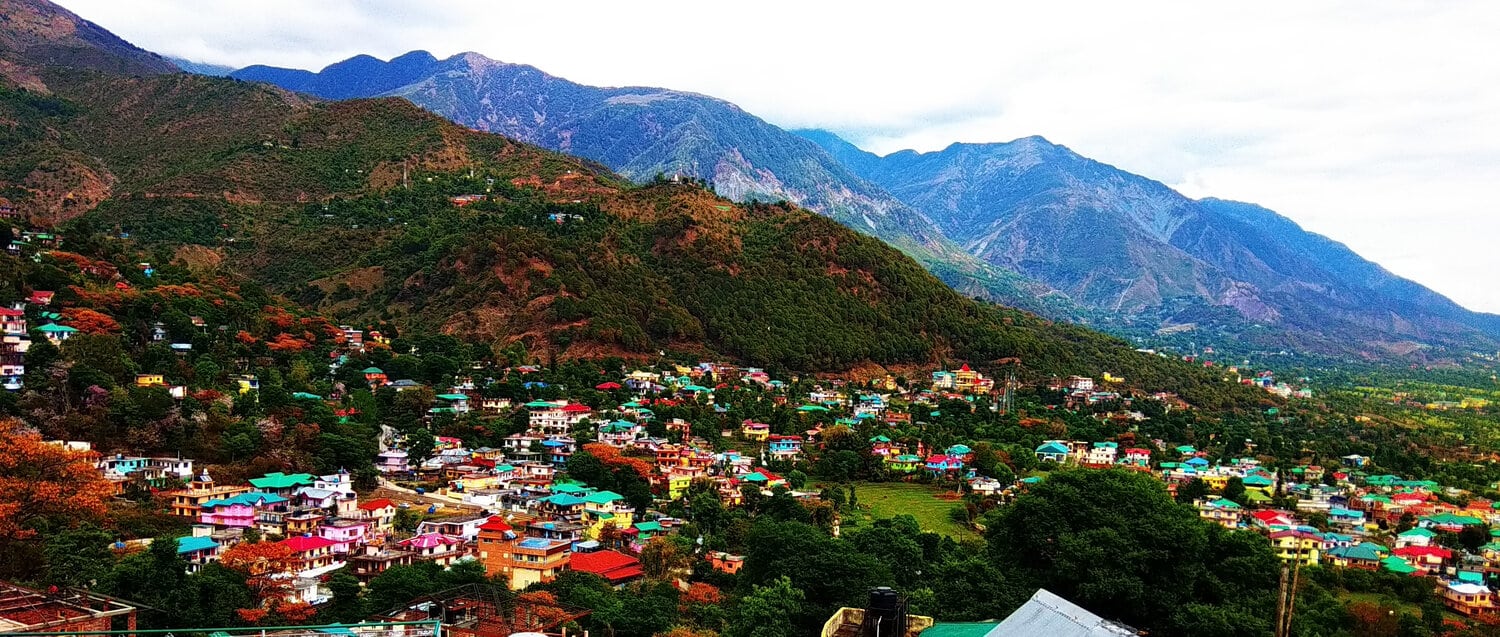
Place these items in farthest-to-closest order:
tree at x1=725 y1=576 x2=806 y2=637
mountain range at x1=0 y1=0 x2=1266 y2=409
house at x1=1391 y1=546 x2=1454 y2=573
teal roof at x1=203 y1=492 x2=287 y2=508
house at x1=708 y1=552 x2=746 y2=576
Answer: mountain range at x1=0 y1=0 x2=1266 y2=409 < house at x1=1391 y1=546 x2=1454 y2=573 < house at x1=708 y1=552 x2=746 y2=576 < teal roof at x1=203 y1=492 x2=287 y2=508 < tree at x1=725 y1=576 x2=806 y2=637

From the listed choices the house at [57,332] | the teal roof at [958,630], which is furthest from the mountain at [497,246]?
the teal roof at [958,630]

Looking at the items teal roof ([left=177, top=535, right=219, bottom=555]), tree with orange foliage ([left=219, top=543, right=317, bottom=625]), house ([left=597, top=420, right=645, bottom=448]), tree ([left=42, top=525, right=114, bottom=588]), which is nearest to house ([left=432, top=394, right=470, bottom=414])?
house ([left=597, top=420, right=645, bottom=448])

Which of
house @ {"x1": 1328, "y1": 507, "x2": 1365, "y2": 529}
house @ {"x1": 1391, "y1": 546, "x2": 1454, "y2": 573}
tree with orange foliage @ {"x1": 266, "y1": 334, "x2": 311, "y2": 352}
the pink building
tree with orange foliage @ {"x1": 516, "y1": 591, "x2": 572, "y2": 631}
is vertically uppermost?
tree with orange foliage @ {"x1": 266, "y1": 334, "x2": 311, "y2": 352}

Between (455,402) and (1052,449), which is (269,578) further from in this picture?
(1052,449)

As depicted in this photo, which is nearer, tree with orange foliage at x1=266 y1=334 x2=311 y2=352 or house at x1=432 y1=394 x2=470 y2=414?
house at x1=432 y1=394 x2=470 y2=414

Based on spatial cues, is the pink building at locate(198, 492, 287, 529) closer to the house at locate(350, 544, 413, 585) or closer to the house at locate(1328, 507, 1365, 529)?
the house at locate(350, 544, 413, 585)

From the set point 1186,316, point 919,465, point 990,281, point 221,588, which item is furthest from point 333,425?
point 1186,316

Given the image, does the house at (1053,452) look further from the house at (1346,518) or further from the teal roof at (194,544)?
the teal roof at (194,544)

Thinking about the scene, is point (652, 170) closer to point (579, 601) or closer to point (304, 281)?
point (304, 281)
